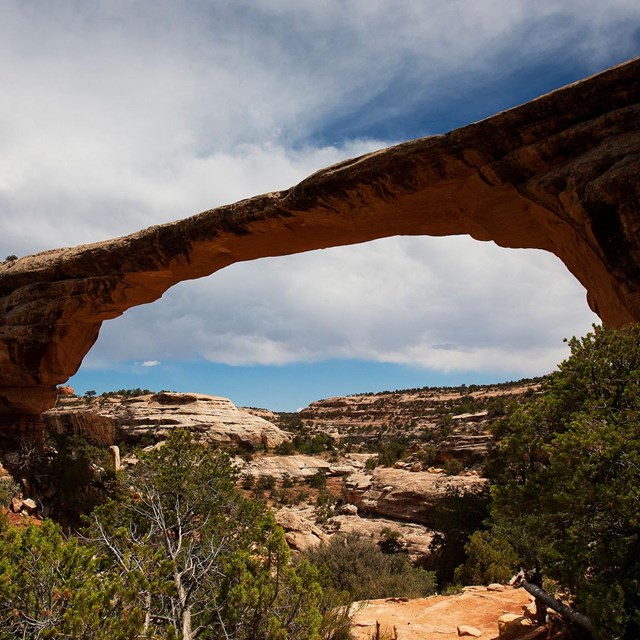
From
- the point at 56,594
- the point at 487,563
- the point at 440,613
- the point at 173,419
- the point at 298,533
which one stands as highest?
the point at 173,419

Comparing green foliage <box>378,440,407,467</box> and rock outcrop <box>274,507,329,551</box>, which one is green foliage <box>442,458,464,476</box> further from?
rock outcrop <box>274,507,329,551</box>

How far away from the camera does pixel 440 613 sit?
29.4 feet

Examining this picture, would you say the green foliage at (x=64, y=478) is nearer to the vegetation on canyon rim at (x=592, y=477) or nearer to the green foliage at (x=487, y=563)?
the green foliage at (x=487, y=563)

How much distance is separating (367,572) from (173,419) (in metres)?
24.6

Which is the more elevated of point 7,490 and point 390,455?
point 7,490

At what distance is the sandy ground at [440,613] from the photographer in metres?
7.93

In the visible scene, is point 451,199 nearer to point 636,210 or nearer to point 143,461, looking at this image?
point 636,210

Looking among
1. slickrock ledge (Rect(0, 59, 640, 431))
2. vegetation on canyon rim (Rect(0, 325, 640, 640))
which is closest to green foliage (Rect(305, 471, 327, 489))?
slickrock ledge (Rect(0, 59, 640, 431))

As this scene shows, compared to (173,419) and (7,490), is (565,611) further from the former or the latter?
(173,419)

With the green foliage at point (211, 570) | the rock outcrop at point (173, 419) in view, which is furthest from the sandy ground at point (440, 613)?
the rock outcrop at point (173, 419)

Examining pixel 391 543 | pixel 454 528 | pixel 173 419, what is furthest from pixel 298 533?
pixel 173 419

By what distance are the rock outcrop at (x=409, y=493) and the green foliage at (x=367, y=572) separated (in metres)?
5.02

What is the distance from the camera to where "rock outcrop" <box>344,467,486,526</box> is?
1827cm

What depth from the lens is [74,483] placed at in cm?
1584
